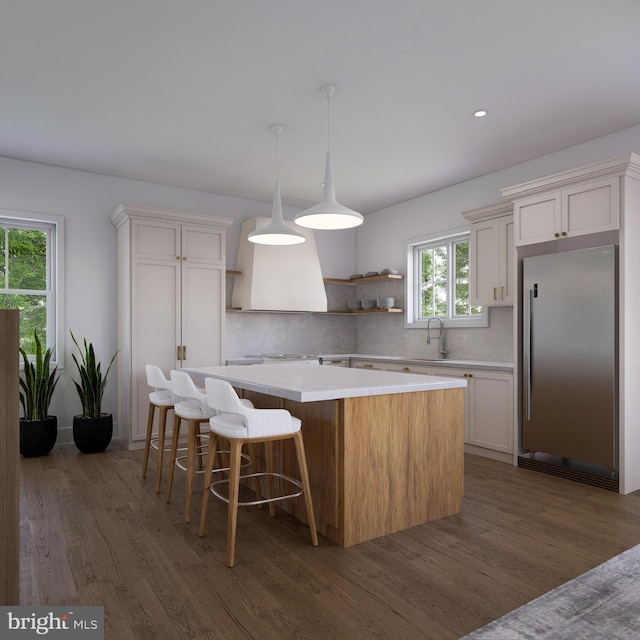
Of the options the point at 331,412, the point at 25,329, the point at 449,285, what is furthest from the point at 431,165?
the point at 25,329

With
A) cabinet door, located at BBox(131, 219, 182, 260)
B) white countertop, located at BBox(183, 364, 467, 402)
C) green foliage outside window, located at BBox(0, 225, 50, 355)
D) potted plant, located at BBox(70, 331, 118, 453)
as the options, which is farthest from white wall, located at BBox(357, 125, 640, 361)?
green foliage outside window, located at BBox(0, 225, 50, 355)

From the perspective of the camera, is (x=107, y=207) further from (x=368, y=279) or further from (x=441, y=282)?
(x=441, y=282)

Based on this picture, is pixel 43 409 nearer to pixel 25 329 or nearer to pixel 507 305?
pixel 25 329

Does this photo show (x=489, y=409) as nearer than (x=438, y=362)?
Yes

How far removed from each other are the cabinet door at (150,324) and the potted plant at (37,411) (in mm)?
725

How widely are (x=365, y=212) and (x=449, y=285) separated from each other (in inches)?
67.8

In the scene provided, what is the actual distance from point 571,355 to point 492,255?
134 centimetres

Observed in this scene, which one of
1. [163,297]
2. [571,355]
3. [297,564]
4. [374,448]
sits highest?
[163,297]

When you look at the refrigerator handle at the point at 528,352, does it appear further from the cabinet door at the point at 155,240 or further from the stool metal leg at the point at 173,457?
the cabinet door at the point at 155,240

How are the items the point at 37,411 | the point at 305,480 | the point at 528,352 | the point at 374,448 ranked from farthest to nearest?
the point at 37,411 < the point at 528,352 < the point at 374,448 < the point at 305,480

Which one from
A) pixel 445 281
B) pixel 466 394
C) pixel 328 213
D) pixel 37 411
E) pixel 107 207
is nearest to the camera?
pixel 328 213

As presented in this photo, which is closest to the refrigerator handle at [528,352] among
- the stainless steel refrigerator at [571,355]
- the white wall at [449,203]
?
the stainless steel refrigerator at [571,355]

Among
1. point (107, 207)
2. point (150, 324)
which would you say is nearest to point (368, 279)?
point (150, 324)

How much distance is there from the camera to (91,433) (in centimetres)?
468
